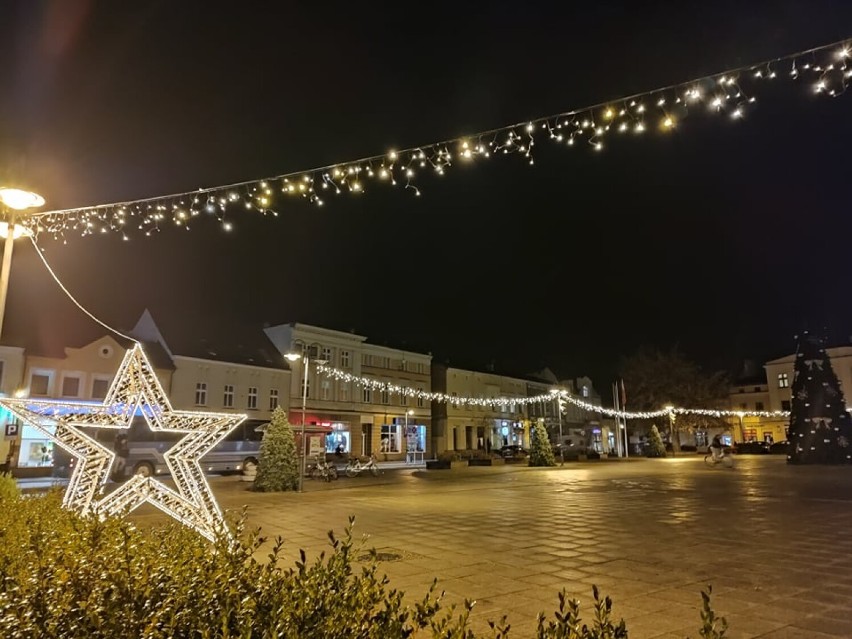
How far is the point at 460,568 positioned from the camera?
6.51 metres

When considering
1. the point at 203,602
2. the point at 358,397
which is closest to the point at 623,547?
the point at 203,602

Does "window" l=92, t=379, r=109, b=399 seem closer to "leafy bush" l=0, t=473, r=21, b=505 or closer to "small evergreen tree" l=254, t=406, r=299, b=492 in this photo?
"small evergreen tree" l=254, t=406, r=299, b=492

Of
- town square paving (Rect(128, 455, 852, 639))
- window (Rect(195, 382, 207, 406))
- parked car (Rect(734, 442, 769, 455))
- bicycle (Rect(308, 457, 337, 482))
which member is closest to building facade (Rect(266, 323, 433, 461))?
window (Rect(195, 382, 207, 406))

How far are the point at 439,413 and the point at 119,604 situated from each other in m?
46.8

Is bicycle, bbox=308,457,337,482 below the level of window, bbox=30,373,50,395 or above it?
below

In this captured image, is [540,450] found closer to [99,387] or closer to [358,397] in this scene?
[358,397]

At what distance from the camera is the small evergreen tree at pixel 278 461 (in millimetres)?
17312

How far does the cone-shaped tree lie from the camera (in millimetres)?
28672

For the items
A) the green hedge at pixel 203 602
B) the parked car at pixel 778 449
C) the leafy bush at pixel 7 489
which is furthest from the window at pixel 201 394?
the parked car at pixel 778 449

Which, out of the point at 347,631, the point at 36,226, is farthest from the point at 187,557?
the point at 36,226

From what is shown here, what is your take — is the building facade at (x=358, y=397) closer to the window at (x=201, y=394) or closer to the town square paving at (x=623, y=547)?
the window at (x=201, y=394)

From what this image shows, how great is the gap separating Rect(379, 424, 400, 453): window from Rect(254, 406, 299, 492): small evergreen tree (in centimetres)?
2632

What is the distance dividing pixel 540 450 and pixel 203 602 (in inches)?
1120

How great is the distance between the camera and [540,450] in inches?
1169
